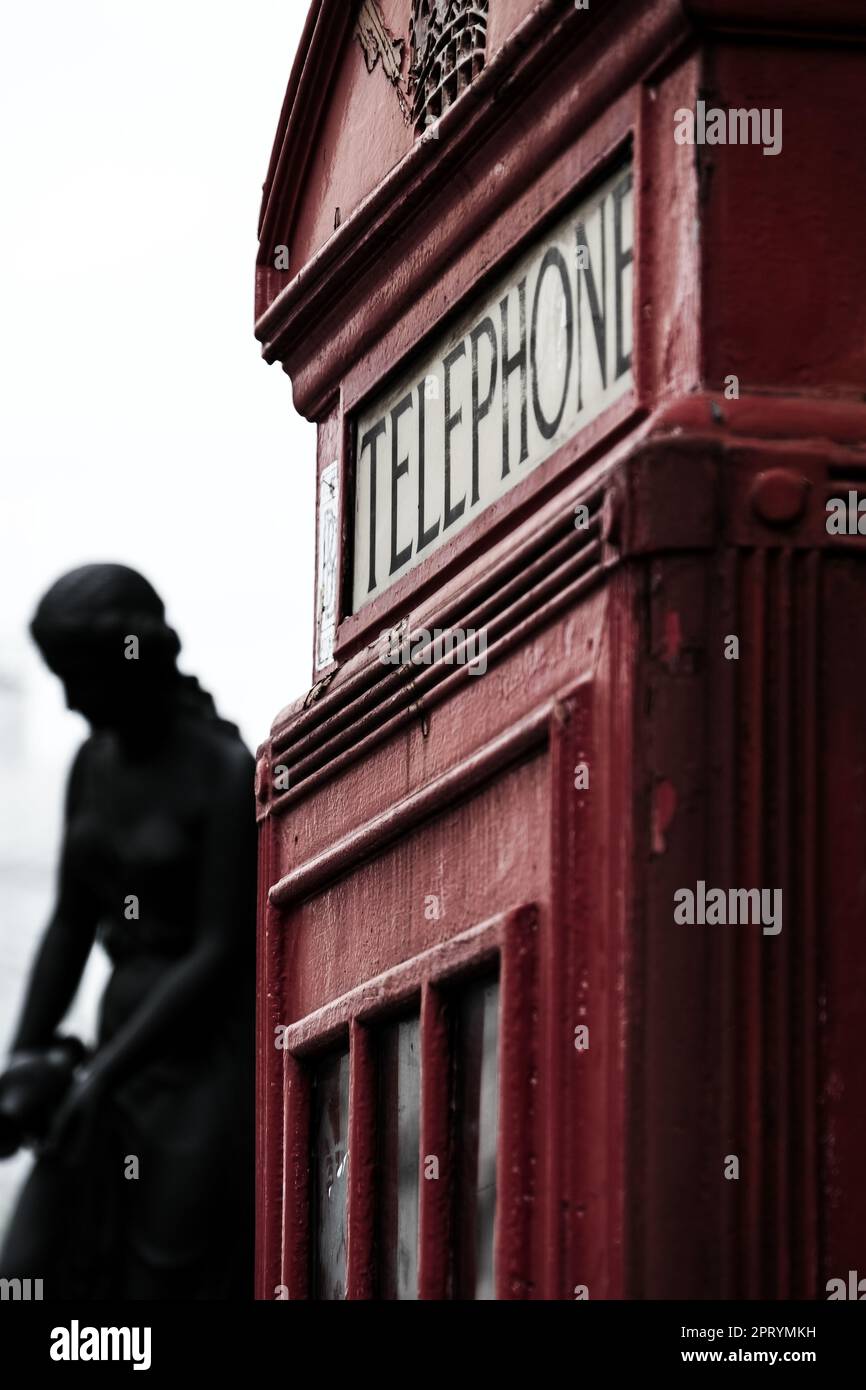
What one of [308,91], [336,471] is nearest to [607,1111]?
[336,471]

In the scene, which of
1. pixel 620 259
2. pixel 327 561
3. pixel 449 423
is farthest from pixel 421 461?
pixel 620 259

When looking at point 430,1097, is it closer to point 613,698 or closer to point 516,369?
point 613,698

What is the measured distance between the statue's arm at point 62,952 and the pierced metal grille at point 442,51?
5.61ft

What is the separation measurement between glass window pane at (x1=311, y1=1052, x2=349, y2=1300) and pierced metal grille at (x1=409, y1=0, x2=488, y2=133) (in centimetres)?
212

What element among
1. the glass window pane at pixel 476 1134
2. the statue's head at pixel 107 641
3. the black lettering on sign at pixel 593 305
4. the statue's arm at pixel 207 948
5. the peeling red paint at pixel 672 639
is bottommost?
the glass window pane at pixel 476 1134

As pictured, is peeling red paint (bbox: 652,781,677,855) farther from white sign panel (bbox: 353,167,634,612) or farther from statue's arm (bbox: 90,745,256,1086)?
statue's arm (bbox: 90,745,256,1086)

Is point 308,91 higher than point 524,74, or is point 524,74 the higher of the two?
point 308,91

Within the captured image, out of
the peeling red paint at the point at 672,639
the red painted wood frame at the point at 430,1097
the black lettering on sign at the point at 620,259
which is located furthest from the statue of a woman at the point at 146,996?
the peeling red paint at the point at 672,639

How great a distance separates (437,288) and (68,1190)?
2133 millimetres

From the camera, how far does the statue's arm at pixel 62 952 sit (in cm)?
552

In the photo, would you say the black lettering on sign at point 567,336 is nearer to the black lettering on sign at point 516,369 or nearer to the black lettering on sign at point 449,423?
the black lettering on sign at point 516,369

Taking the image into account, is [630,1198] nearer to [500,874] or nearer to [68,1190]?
[500,874]
